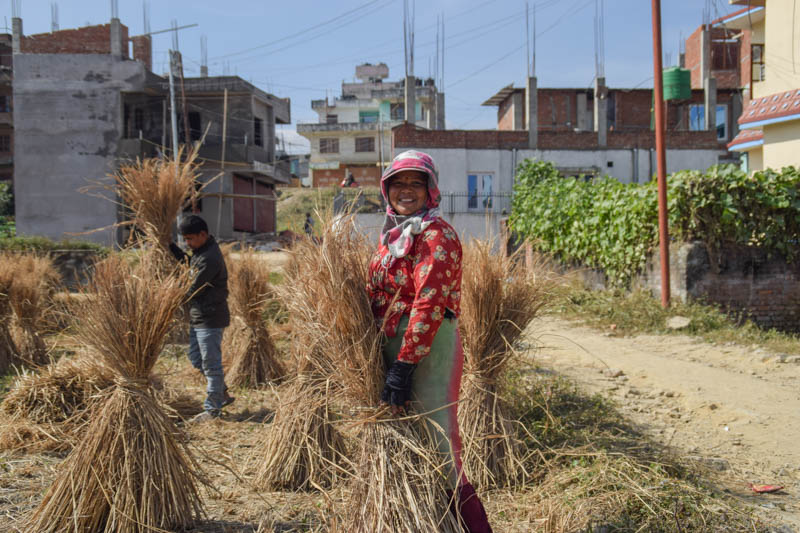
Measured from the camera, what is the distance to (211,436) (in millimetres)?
4316

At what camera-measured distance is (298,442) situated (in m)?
3.43

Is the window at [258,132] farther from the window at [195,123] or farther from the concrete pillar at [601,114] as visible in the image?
the concrete pillar at [601,114]

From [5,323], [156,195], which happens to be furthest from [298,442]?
[5,323]

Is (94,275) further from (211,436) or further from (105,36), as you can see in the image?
(105,36)

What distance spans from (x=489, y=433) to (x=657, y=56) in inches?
291

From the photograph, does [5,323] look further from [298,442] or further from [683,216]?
[683,216]

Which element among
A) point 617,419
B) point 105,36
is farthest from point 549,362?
point 105,36

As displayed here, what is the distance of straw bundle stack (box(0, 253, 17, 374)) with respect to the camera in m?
6.24

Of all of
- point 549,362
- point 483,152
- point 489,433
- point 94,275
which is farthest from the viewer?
point 483,152

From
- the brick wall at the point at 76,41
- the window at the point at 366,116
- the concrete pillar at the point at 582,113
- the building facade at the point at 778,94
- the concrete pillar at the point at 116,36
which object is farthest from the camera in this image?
the window at the point at 366,116

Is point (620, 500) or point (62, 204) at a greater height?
point (62, 204)

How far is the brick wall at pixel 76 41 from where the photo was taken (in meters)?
27.8

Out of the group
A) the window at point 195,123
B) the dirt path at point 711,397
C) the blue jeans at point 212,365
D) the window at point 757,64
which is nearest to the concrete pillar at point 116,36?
the window at point 195,123

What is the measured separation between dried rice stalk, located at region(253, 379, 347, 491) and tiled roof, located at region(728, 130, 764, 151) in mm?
13911
